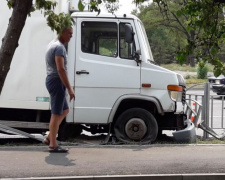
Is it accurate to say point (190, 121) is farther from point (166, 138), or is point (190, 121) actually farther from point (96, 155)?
point (96, 155)

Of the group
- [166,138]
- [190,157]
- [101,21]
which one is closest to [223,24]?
[190,157]

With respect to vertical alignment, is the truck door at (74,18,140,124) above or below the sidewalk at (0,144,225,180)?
above

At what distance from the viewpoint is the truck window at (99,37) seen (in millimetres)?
10031

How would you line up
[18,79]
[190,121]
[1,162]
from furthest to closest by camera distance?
[190,121]
[18,79]
[1,162]

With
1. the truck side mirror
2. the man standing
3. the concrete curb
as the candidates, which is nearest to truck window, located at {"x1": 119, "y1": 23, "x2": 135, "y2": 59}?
the truck side mirror

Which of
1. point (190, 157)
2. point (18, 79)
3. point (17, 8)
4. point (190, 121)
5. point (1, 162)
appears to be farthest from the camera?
point (190, 121)

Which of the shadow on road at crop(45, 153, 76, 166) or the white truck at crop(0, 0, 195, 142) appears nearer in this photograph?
the shadow on road at crop(45, 153, 76, 166)

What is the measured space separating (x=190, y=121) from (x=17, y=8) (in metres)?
5.46

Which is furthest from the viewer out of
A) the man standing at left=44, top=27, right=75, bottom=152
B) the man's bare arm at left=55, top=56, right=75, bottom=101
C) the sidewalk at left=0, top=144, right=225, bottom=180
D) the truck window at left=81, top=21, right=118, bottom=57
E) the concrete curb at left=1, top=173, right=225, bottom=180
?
the truck window at left=81, top=21, right=118, bottom=57

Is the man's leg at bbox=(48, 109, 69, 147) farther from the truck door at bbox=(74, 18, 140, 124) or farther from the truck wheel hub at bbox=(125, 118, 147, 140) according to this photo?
the truck wheel hub at bbox=(125, 118, 147, 140)

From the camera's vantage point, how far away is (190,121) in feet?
35.2

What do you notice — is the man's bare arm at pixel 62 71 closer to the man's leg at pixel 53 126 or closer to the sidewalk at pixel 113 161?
the man's leg at pixel 53 126

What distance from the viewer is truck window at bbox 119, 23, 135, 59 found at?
9.96 metres

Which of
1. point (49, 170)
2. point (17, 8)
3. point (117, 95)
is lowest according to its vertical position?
point (49, 170)
